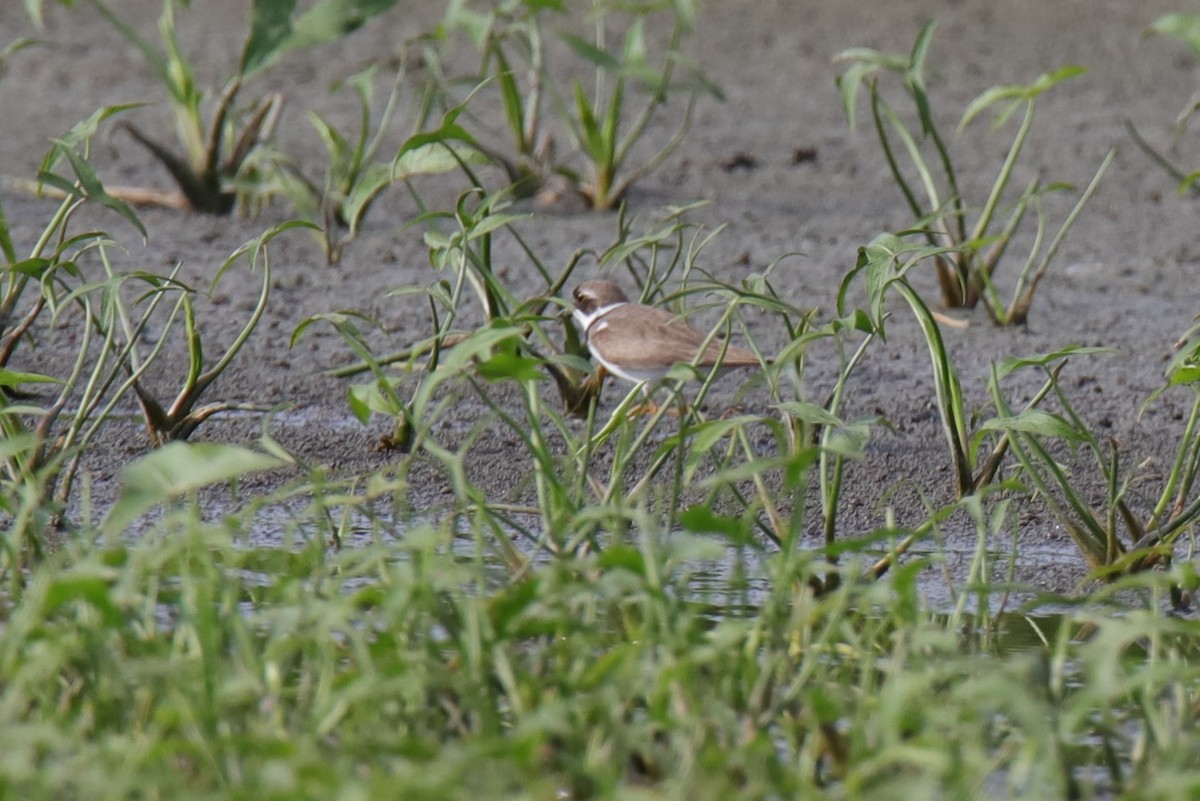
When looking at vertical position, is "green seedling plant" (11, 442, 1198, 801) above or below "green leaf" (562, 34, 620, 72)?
below

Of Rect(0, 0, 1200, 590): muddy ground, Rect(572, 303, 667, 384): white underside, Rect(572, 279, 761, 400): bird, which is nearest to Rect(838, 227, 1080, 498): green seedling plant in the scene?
Rect(0, 0, 1200, 590): muddy ground

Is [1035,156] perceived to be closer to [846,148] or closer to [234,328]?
[846,148]

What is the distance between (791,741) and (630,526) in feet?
5.41

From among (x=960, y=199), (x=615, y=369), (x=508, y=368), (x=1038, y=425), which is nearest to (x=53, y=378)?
(x=508, y=368)

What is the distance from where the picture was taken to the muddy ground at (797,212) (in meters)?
5.00

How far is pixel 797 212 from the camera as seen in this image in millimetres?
7578

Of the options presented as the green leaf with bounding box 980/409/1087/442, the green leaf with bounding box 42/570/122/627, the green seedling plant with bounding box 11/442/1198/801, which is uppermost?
the green leaf with bounding box 980/409/1087/442

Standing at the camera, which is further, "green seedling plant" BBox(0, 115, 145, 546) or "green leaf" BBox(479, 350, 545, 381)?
"green seedling plant" BBox(0, 115, 145, 546)

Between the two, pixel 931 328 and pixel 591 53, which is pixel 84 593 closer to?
pixel 931 328

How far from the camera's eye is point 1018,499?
4.58m

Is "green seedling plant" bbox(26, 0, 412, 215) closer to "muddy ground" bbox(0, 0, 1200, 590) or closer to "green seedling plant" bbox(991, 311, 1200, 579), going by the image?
"muddy ground" bbox(0, 0, 1200, 590)

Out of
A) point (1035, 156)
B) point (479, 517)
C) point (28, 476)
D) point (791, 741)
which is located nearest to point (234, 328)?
point (28, 476)

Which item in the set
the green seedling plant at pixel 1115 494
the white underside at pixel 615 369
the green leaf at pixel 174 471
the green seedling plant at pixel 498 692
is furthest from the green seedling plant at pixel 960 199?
the green leaf at pixel 174 471

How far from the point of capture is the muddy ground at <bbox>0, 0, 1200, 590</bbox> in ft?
16.4
